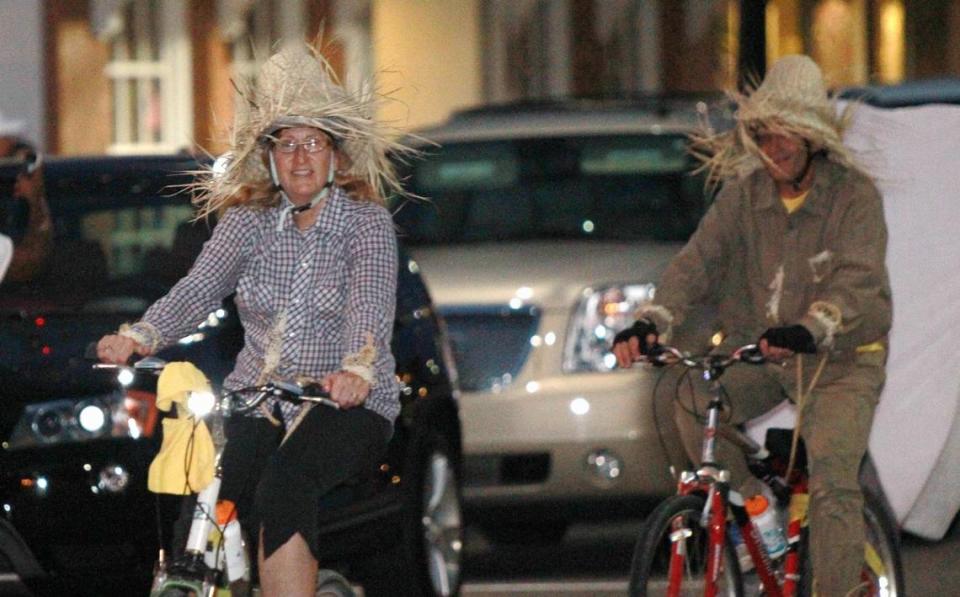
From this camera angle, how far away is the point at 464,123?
1159 cm

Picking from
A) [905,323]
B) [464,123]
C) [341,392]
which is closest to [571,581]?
[905,323]

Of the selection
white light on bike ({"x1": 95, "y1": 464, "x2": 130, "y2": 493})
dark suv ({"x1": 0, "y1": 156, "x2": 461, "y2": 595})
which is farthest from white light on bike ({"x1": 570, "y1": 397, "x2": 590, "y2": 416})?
white light on bike ({"x1": 95, "y1": 464, "x2": 130, "y2": 493})

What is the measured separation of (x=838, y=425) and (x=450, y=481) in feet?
6.41

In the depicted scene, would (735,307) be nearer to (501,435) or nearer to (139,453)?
(139,453)

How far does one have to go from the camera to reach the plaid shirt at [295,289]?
6215 millimetres

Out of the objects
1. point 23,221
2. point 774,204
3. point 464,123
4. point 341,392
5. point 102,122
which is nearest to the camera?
point 341,392

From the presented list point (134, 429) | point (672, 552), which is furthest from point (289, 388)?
point (134, 429)

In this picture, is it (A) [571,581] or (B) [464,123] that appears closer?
(A) [571,581]

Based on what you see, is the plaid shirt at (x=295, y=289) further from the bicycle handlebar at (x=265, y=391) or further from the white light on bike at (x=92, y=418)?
the white light on bike at (x=92, y=418)

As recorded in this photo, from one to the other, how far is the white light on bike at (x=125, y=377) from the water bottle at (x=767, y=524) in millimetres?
1779

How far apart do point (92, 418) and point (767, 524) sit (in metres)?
2.00

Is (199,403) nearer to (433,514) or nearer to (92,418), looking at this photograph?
(92,418)

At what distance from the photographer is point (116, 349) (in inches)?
234

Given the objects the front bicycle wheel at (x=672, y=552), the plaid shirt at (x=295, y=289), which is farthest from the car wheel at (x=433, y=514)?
the plaid shirt at (x=295, y=289)
